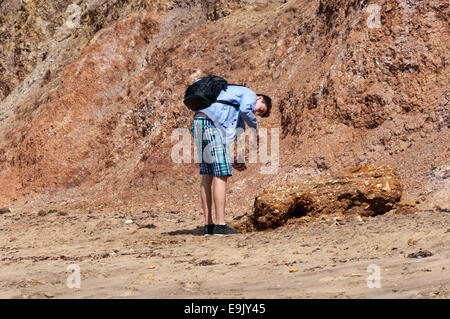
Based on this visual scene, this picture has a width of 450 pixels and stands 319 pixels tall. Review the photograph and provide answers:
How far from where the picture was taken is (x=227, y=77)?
40.0 feet

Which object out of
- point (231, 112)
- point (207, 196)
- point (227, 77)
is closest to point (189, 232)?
point (207, 196)

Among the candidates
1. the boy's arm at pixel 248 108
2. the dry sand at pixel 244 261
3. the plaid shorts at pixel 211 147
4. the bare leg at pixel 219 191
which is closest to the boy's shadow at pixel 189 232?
the dry sand at pixel 244 261

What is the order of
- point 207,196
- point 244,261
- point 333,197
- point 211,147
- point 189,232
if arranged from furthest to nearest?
point 189,232, point 207,196, point 333,197, point 211,147, point 244,261

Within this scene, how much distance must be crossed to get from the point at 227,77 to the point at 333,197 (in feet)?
21.2

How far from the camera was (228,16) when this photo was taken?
45.7 feet

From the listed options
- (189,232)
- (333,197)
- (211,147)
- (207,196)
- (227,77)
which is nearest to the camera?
(211,147)

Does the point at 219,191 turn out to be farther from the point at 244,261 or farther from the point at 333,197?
the point at 244,261

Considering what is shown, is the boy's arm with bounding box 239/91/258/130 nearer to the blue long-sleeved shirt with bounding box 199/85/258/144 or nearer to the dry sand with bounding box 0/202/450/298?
the blue long-sleeved shirt with bounding box 199/85/258/144

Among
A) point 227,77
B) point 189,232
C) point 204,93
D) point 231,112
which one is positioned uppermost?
point 227,77

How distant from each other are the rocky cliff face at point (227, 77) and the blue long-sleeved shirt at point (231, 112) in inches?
79.9

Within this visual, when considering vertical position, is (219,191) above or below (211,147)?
below

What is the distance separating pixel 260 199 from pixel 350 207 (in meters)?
0.86

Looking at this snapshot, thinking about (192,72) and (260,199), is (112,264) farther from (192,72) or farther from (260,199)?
(192,72)
